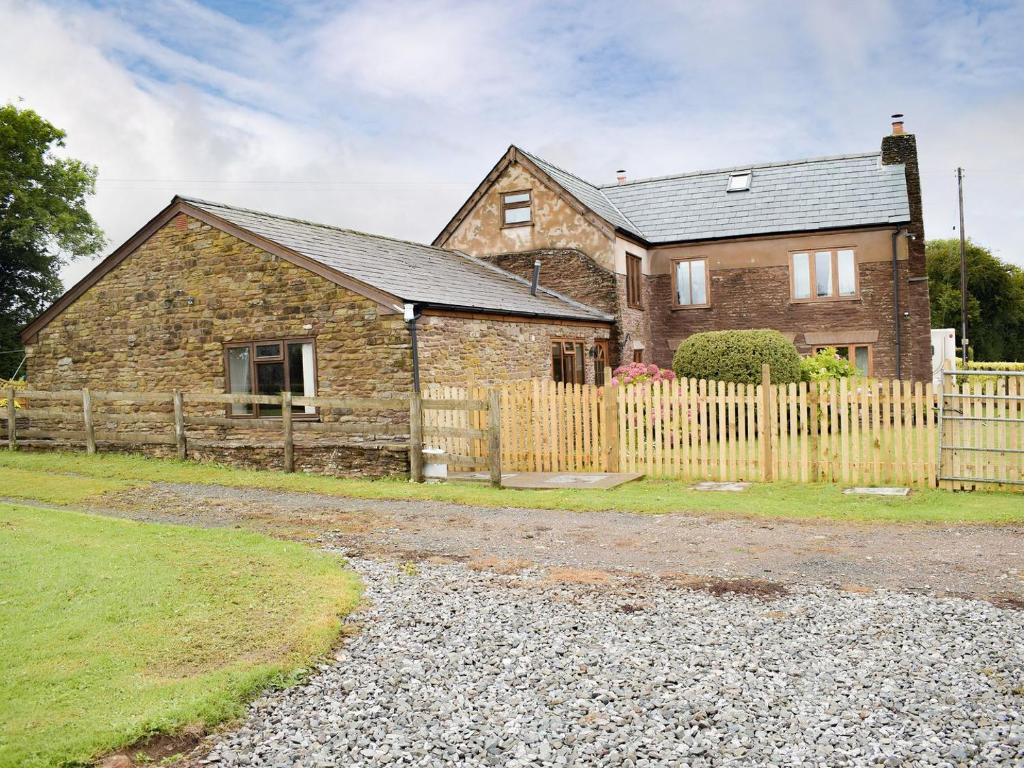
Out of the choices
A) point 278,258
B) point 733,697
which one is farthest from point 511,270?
point 733,697

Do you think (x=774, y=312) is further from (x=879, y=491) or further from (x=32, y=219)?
(x=32, y=219)

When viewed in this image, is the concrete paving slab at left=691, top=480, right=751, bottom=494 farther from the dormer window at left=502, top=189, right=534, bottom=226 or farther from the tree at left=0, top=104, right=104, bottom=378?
the tree at left=0, top=104, right=104, bottom=378

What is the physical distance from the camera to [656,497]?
13195 millimetres

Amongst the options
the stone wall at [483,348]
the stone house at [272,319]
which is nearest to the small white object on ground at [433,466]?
the stone house at [272,319]

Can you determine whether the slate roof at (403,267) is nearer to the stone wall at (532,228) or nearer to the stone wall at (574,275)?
the stone wall at (574,275)

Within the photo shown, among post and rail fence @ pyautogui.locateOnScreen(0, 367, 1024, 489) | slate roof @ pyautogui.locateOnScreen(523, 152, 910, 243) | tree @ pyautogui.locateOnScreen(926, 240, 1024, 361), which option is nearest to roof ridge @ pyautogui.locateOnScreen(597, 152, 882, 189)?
slate roof @ pyautogui.locateOnScreen(523, 152, 910, 243)

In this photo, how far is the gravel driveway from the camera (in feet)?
15.6

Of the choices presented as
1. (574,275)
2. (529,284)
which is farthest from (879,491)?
(529,284)

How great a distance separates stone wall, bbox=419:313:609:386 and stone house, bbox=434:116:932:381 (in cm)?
480

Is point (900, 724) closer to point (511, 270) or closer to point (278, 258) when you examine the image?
point (278, 258)

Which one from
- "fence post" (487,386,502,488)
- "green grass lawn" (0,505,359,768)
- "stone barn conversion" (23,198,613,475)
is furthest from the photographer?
"stone barn conversion" (23,198,613,475)

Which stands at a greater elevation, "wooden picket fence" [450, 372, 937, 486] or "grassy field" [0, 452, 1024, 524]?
"wooden picket fence" [450, 372, 937, 486]

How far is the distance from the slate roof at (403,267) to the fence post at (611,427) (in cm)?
373

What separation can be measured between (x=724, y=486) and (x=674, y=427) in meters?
1.29
